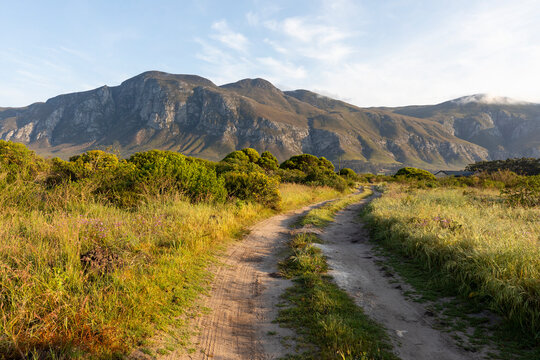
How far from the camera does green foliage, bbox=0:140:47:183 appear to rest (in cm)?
874

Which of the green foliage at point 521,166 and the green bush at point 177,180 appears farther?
→ the green foliage at point 521,166

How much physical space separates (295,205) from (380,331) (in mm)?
14015

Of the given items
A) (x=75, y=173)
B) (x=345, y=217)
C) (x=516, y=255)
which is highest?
(x=75, y=173)

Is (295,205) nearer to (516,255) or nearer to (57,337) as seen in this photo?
(516,255)

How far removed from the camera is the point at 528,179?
48.9ft

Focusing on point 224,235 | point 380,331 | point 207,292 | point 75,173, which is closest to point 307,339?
point 380,331

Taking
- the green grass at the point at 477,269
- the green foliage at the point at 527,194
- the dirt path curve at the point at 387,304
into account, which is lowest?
the dirt path curve at the point at 387,304

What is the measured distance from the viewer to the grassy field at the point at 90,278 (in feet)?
9.52

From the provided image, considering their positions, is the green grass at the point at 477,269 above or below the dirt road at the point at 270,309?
above

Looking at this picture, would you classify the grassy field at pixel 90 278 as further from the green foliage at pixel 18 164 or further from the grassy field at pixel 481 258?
the grassy field at pixel 481 258

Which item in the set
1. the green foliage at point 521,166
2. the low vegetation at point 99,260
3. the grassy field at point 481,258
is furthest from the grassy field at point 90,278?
the green foliage at point 521,166

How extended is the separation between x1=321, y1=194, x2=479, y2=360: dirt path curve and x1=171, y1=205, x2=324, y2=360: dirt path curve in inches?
61.3

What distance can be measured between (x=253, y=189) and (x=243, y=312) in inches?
419

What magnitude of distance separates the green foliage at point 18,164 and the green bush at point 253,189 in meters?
8.36
